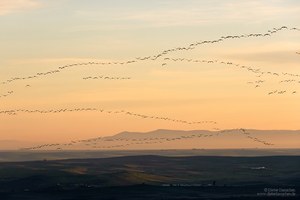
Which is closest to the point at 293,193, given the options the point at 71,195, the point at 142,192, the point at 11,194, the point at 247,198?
the point at 247,198

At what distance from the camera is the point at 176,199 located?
591 feet

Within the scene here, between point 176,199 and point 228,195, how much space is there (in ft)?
51.9

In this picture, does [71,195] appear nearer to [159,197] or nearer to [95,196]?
[95,196]

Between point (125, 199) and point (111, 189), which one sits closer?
point (125, 199)

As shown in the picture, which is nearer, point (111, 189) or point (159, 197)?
point (159, 197)

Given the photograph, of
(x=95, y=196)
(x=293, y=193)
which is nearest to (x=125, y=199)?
(x=95, y=196)

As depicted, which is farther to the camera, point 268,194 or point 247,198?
point 268,194

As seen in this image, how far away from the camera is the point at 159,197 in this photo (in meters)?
184

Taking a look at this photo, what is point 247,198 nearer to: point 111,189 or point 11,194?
point 111,189

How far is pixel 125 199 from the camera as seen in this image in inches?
7057

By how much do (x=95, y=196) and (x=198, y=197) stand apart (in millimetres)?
21534

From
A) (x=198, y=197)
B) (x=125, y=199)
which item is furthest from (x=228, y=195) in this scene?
(x=125, y=199)

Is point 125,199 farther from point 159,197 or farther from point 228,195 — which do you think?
point 228,195

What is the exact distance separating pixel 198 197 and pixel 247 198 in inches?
558
